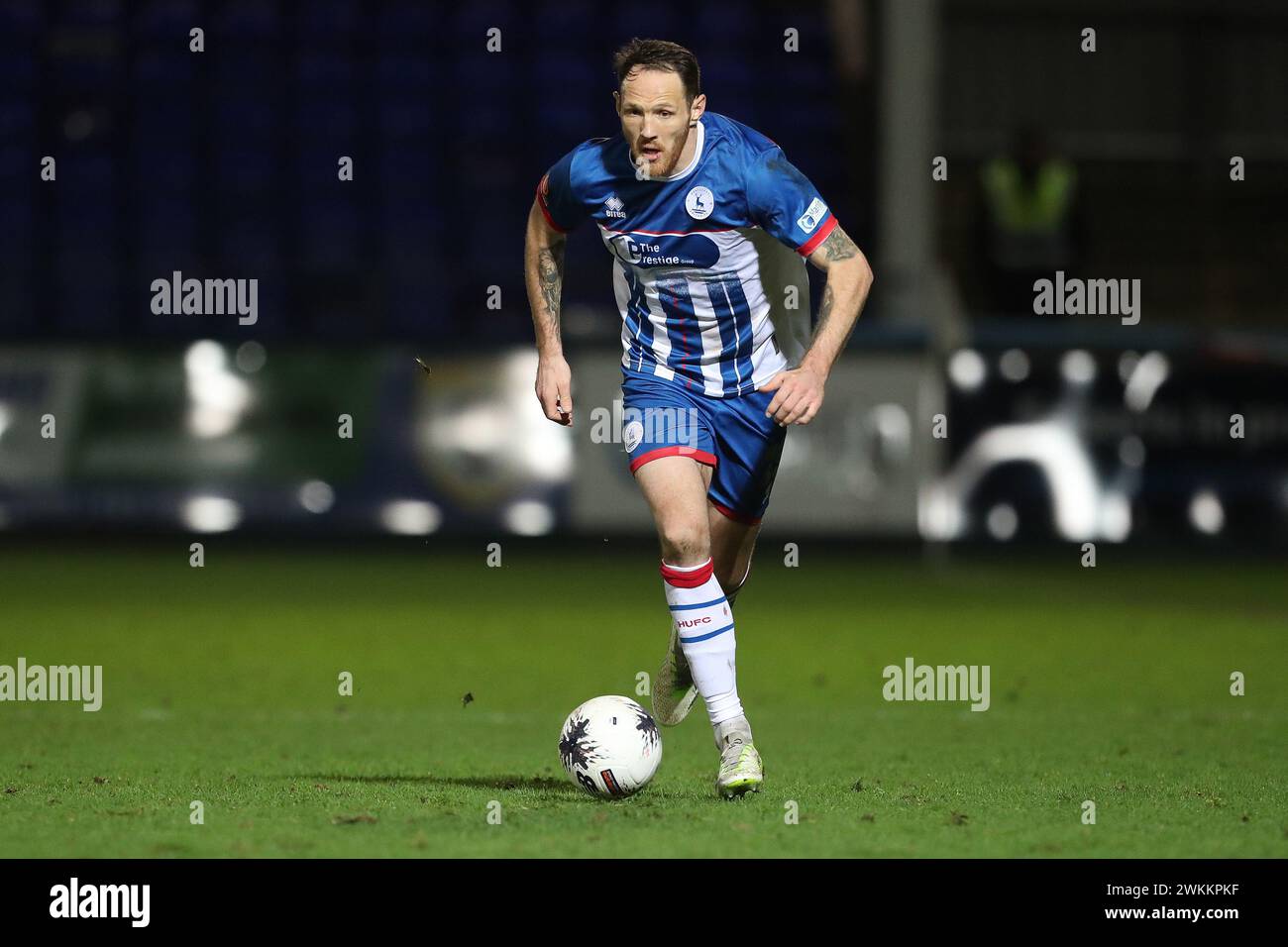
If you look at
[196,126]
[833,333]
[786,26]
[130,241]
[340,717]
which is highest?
[786,26]

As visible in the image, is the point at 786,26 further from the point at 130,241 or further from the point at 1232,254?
the point at 130,241

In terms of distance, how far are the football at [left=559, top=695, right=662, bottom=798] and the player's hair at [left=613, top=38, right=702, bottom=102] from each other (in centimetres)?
182

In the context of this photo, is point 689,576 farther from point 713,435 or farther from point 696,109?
point 696,109

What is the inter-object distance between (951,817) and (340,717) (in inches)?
119

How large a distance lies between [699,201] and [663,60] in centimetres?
45

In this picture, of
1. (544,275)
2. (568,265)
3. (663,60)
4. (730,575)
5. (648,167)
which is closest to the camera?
(663,60)

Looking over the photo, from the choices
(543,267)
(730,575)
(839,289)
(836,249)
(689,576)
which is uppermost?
(543,267)

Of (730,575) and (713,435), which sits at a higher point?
(713,435)

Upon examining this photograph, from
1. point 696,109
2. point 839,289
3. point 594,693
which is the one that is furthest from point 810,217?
point 594,693

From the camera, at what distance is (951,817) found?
203 inches

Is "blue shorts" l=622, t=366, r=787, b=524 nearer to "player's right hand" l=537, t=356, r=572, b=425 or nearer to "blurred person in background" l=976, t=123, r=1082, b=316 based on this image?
"player's right hand" l=537, t=356, r=572, b=425

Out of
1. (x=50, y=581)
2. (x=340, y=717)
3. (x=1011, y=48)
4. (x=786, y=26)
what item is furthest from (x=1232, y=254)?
(x=340, y=717)

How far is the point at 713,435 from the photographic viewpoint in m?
6.10

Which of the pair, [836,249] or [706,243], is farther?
[706,243]
